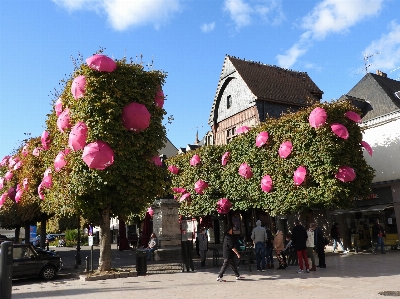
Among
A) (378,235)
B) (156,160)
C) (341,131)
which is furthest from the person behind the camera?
(378,235)

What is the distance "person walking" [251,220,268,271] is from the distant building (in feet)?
52.6

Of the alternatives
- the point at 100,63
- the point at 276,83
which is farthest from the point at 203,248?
the point at 276,83

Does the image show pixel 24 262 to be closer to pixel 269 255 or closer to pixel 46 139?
pixel 46 139

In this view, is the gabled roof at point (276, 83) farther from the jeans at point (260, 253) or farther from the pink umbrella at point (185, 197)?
the jeans at point (260, 253)

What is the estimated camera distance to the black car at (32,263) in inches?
576

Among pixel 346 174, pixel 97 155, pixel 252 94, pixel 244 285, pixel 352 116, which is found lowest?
pixel 244 285

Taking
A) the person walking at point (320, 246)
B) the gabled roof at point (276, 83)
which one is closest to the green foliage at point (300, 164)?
the person walking at point (320, 246)

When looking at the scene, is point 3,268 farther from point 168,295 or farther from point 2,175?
point 2,175

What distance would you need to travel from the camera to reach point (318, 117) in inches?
772

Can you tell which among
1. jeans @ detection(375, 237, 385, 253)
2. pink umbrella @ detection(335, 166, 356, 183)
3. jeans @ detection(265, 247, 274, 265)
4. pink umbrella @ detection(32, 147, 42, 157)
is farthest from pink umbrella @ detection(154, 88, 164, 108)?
jeans @ detection(375, 237, 385, 253)

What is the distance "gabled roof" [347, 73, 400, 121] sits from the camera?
25.7 metres

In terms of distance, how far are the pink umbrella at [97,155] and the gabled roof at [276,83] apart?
18.0m

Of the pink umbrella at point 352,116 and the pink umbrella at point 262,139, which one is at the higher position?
the pink umbrella at point 352,116

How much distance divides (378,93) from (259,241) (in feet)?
58.3
